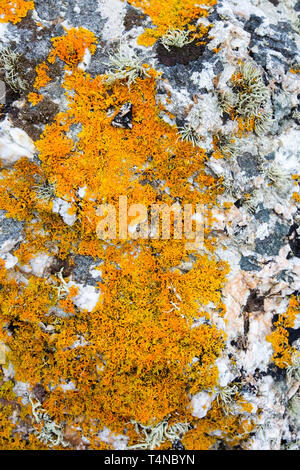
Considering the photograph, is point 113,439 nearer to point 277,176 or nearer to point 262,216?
point 262,216

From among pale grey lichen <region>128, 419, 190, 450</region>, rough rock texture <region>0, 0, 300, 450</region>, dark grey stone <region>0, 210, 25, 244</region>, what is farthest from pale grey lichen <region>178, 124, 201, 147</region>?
pale grey lichen <region>128, 419, 190, 450</region>

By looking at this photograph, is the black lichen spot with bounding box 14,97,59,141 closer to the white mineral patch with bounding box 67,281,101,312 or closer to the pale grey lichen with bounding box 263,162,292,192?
the white mineral patch with bounding box 67,281,101,312

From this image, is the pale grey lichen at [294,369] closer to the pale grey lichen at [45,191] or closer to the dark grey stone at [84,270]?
the dark grey stone at [84,270]

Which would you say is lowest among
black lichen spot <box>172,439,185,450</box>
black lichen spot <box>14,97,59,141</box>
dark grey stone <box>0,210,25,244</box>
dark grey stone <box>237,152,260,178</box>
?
black lichen spot <box>172,439,185,450</box>

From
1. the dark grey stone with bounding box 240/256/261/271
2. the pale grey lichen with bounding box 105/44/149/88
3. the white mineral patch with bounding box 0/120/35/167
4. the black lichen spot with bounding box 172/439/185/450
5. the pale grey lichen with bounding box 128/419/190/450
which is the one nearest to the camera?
the white mineral patch with bounding box 0/120/35/167

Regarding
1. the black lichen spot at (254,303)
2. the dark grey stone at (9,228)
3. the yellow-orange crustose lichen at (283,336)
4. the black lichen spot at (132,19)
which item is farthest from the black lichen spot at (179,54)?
the yellow-orange crustose lichen at (283,336)

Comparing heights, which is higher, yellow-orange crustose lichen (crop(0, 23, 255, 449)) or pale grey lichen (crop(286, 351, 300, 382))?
yellow-orange crustose lichen (crop(0, 23, 255, 449))
